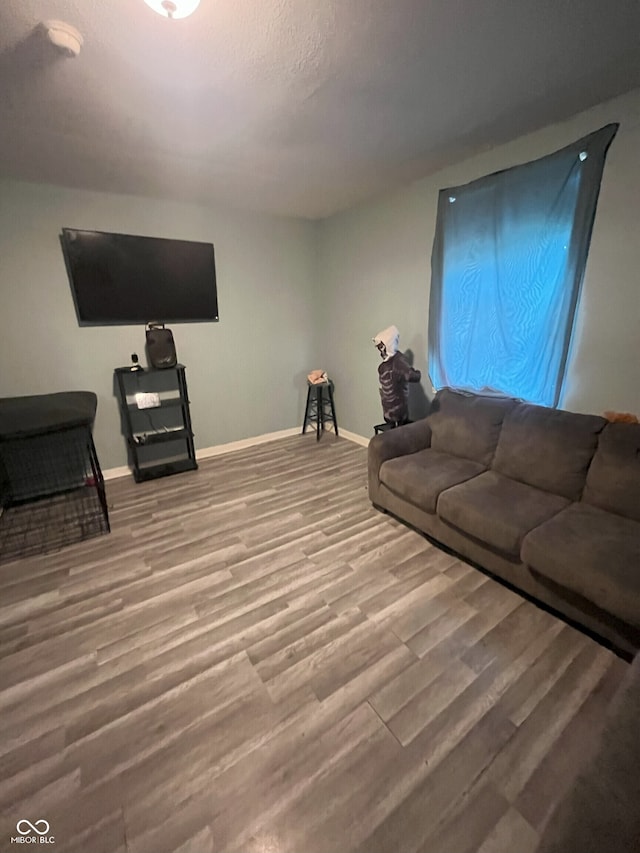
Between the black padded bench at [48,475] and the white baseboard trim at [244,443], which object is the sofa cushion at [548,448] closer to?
the white baseboard trim at [244,443]

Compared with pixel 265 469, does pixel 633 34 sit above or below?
above

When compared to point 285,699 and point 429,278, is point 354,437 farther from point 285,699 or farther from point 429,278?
point 285,699

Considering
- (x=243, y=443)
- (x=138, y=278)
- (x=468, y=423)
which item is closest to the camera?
(x=468, y=423)

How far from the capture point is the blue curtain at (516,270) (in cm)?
196

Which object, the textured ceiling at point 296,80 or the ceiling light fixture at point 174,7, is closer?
the ceiling light fixture at point 174,7

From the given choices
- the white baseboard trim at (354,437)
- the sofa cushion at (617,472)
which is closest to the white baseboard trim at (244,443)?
the white baseboard trim at (354,437)

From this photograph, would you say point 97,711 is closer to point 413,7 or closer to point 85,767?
point 85,767

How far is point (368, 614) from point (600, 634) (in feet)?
3.27

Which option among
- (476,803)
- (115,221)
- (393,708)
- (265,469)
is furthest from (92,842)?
(115,221)

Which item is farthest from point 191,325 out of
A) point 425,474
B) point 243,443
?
point 425,474

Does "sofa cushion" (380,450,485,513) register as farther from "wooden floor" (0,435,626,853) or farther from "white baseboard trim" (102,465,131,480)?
"white baseboard trim" (102,465,131,480)

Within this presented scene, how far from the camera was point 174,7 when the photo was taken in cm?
112

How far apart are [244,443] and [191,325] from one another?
136 centimetres

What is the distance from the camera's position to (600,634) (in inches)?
60.1
